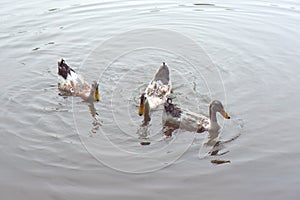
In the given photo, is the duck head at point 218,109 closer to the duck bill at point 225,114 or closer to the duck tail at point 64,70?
the duck bill at point 225,114

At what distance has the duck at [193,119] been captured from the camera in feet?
24.7

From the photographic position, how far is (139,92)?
9.05 meters

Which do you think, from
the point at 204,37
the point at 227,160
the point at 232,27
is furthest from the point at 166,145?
the point at 232,27

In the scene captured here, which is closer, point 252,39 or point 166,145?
point 166,145

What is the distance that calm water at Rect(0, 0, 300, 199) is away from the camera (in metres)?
6.00

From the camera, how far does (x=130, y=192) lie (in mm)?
5750

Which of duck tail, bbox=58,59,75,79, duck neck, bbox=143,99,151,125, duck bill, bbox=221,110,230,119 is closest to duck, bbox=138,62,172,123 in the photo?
duck neck, bbox=143,99,151,125

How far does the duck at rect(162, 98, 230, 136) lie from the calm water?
0.77 ft

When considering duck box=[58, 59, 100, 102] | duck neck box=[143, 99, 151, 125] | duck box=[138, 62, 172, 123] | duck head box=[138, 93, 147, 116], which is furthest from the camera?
duck box=[58, 59, 100, 102]

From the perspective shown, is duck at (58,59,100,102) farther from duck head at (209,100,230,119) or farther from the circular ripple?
duck head at (209,100,230,119)

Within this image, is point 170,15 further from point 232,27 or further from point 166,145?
point 166,145

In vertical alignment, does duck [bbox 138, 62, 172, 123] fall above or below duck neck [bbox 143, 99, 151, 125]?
above

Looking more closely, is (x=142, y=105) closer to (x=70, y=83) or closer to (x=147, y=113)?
(x=147, y=113)

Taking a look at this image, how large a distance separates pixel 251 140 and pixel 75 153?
314cm
